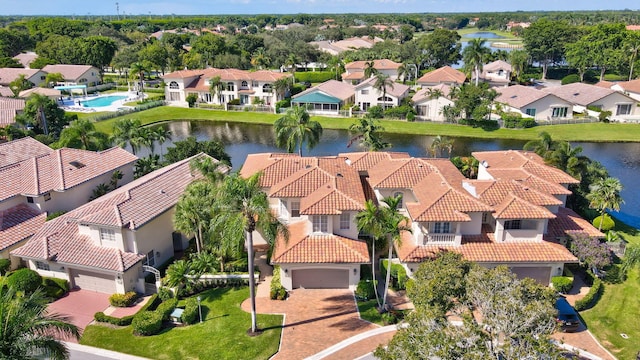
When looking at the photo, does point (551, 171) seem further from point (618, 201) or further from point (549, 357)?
point (549, 357)

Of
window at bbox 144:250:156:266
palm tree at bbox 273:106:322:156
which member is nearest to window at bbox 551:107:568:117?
palm tree at bbox 273:106:322:156

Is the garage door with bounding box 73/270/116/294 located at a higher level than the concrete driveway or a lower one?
higher

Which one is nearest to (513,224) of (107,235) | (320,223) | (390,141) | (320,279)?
(320,223)

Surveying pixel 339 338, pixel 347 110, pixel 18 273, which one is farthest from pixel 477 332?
pixel 347 110

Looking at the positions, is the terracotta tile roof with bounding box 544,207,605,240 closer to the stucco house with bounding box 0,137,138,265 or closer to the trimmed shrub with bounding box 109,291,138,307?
the trimmed shrub with bounding box 109,291,138,307

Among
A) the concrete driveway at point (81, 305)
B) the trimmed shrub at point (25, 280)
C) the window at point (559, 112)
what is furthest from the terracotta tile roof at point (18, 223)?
the window at point (559, 112)

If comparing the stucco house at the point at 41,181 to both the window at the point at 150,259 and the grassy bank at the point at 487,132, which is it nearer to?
the window at the point at 150,259
